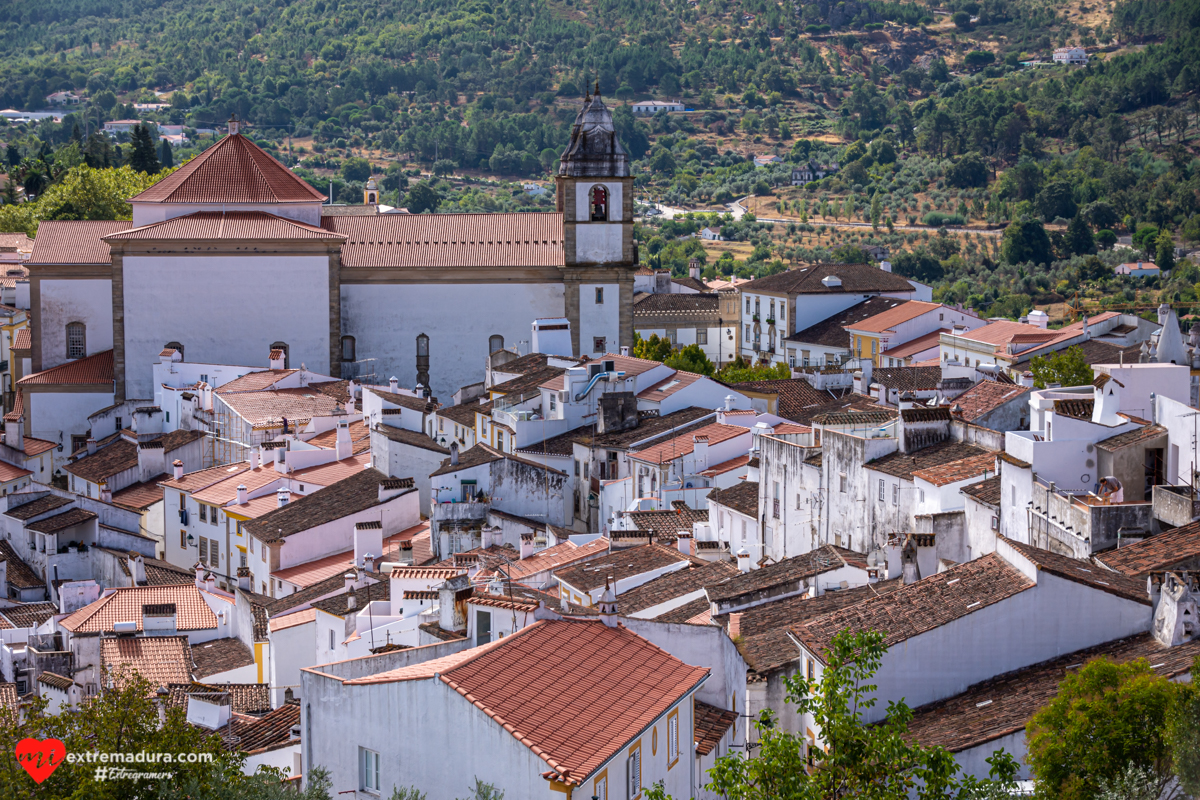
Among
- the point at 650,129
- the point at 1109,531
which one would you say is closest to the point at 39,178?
the point at 1109,531

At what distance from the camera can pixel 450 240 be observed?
6206 cm

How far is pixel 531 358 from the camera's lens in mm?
51156

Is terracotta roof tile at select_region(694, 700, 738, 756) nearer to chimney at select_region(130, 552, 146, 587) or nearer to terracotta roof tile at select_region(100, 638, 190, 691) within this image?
terracotta roof tile at select_region(100, 638, 190, 691)

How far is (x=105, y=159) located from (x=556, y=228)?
49181 mm

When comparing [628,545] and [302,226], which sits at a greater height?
[302,226]

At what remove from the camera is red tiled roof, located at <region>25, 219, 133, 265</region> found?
60.2 meters

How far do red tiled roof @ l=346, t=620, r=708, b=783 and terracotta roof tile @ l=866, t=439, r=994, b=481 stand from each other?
1077 cm

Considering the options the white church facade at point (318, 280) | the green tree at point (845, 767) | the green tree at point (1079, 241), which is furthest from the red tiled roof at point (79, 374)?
the green tree at point (1079, 241)

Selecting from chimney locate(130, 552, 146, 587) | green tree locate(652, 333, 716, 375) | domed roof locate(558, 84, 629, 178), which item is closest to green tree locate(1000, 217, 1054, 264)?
green tree locate(652, 333, 716, 375)

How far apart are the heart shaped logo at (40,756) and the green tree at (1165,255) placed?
101165 mm

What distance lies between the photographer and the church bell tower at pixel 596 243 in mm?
60594

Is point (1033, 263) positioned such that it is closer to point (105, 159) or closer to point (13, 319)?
point (105, 159)

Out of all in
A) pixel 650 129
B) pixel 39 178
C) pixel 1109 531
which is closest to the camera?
pixel 1109 531

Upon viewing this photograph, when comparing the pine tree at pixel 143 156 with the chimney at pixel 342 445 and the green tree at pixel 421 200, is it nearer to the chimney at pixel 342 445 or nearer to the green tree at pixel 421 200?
the green tree at pixel 421 200
